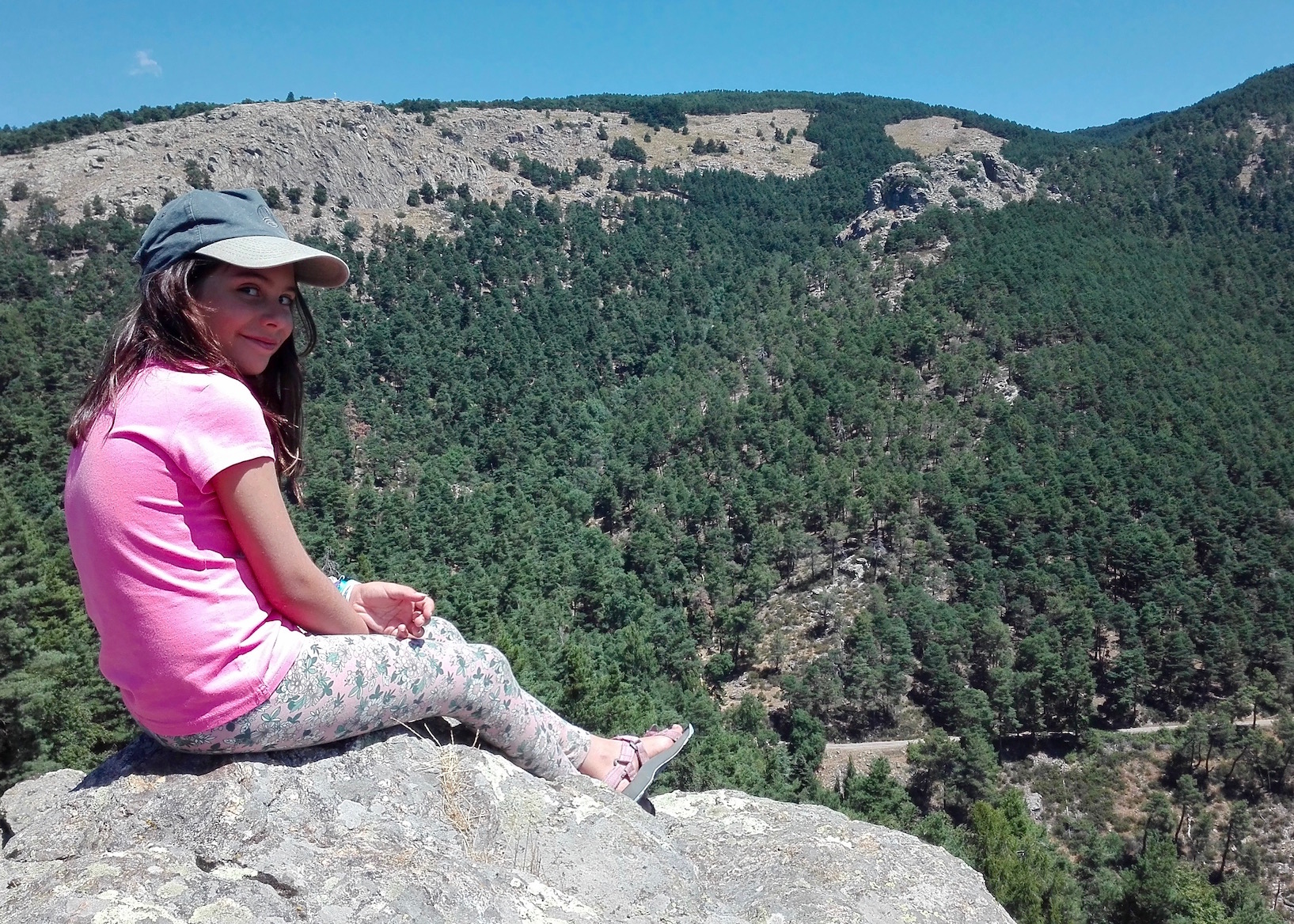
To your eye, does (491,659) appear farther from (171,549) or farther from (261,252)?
(261,252)

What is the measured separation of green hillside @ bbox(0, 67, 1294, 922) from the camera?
3850cm

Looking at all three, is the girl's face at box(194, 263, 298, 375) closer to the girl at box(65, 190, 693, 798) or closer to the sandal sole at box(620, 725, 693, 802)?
the girl at box(65, 190, 693, 798)

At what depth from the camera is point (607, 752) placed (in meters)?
5.23

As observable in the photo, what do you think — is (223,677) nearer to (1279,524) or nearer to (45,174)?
(1279,524)

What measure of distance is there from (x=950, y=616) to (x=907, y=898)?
57.5 metres

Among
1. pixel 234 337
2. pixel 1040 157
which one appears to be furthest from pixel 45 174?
pixel 1040 157

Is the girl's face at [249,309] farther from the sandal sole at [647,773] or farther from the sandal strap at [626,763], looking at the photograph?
the sandal sole at [647,773]

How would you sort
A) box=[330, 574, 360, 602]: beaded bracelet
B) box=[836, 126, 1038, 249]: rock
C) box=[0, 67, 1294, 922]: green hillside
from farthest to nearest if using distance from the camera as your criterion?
1. box=[836, 126, 1038, 249]: rock
2. box=[0, 67, 1294, 922]: green hillside
3. box=[330, 574, 360, 602]: beaded bracelet

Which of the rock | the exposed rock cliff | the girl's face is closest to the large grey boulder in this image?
the girl's face

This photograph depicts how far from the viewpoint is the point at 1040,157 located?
155 m

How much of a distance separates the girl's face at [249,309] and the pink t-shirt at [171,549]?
0.30 meters

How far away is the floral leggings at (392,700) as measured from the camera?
3584mm

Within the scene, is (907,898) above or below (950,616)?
above

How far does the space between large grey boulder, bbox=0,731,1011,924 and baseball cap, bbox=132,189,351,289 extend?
7.52 feet
